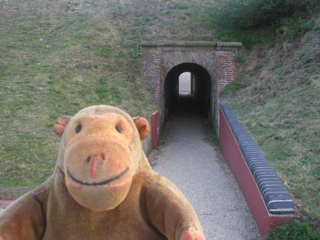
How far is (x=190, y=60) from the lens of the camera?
1144 centimetres

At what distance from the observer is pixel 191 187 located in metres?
7.00

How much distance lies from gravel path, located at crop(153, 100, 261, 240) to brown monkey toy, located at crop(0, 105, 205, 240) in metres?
3.08

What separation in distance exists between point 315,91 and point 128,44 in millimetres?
→ 8061

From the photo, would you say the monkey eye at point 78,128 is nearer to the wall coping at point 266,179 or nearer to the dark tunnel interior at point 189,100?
the wall coping at point 266,179

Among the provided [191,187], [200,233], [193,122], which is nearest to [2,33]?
[193,122]

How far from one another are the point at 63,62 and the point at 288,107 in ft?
25.4

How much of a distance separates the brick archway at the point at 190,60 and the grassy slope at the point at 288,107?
1.90 ft

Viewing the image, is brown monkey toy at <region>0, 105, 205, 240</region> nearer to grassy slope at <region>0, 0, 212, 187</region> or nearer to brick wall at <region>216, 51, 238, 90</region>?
grassy slope at <region>0, 0, 212, 187</region>

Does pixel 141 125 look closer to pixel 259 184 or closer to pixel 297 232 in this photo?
pixel 297 232

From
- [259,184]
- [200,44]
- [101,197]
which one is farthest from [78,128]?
[200,44]

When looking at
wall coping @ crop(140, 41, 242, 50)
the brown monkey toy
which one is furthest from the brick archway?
the brown monkey toy

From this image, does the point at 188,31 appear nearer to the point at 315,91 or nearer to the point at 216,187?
A: the point at 315,91

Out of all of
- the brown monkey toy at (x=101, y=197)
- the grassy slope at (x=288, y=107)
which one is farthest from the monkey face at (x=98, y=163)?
the grassy slope at (x=288, y=107)

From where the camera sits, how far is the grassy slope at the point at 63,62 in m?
6.25
